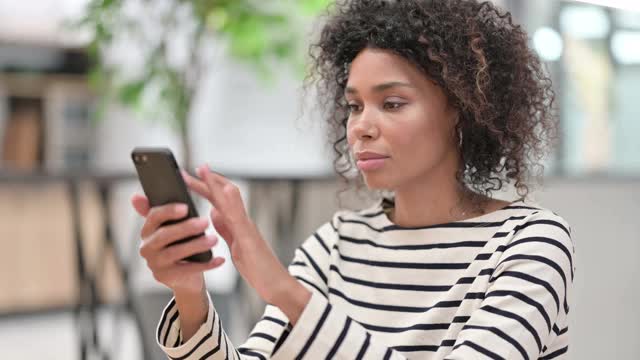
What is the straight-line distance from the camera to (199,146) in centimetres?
520

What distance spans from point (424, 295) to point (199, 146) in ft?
13.8

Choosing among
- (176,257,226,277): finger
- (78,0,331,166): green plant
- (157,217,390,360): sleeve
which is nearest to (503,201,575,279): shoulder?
(157,217,390,360): sleeve

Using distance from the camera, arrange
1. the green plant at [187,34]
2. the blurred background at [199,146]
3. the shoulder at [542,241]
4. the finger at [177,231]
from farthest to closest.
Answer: the green plant at [187,34] → the blurred background at [199,146] → the shoulder at [542,241] → the finger at [177,231]

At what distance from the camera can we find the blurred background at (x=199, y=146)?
1534 millimetres

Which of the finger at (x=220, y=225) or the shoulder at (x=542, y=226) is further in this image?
the shoulder at (x=542, y=226)

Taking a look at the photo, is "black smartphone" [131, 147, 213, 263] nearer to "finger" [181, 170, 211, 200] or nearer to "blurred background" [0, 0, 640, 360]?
"finger" [181, 170, 211, 200]

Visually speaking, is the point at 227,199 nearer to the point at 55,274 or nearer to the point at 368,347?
the point at 368,347

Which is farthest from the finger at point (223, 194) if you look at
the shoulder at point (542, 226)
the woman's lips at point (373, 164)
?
the shoulder at point (542, 226)

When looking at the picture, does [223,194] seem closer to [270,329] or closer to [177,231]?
[177,231]

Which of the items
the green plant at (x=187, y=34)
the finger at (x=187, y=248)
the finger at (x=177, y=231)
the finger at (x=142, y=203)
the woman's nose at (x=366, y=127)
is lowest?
the finger at (x=187, y=248)

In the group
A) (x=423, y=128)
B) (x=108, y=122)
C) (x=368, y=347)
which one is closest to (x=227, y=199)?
(x=368, y=347)

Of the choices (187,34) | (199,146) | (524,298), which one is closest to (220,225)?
(524,298)

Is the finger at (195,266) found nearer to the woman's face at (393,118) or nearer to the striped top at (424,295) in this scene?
the striped top at (424,295)

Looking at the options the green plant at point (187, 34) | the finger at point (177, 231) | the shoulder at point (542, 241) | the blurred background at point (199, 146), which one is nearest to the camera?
the finger at point (177, 231)
